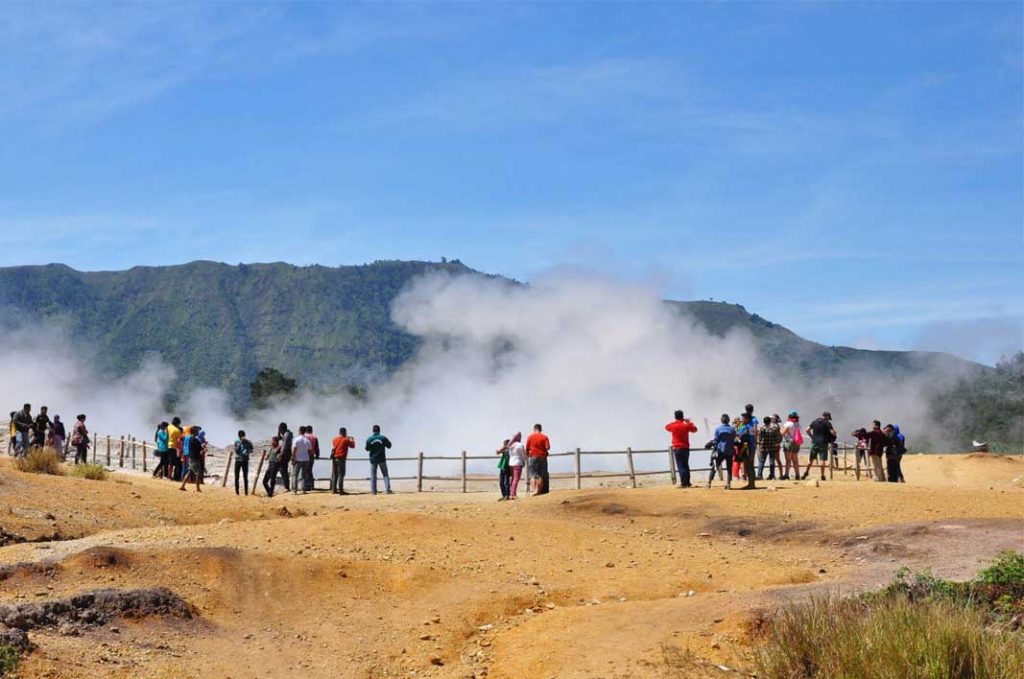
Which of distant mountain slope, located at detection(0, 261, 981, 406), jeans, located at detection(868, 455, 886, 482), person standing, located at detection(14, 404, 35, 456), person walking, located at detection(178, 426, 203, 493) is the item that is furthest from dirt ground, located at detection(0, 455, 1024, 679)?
distant mountain slope, located at detection(0, 261, 981, 406)

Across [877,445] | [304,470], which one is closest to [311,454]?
[304,470]

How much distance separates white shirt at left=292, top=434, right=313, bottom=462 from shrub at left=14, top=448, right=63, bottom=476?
5460 millimetres

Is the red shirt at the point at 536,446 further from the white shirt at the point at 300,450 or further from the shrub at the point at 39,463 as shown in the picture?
the shrub at the point at 39,463

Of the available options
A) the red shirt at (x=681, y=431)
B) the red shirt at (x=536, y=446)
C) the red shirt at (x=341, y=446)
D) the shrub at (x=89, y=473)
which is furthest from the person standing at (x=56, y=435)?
the red shirt at (x=681, y=431)

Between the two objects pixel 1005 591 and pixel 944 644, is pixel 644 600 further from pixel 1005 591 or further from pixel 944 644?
pixel 944 644

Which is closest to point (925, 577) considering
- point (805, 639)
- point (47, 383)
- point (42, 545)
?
point (805, 639)

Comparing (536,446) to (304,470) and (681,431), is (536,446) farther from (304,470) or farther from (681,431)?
(304,470)

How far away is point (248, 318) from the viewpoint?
139375 millimetres

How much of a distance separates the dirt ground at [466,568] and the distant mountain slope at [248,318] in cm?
8231

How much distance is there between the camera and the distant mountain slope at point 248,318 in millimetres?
118812

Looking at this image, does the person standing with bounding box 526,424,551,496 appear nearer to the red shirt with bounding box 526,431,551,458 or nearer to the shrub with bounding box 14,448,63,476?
the red shirt with bounding box 526,431,551,458

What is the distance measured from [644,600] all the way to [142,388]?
99.4 m

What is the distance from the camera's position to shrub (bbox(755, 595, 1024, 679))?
32.8ft

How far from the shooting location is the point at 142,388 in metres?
109
